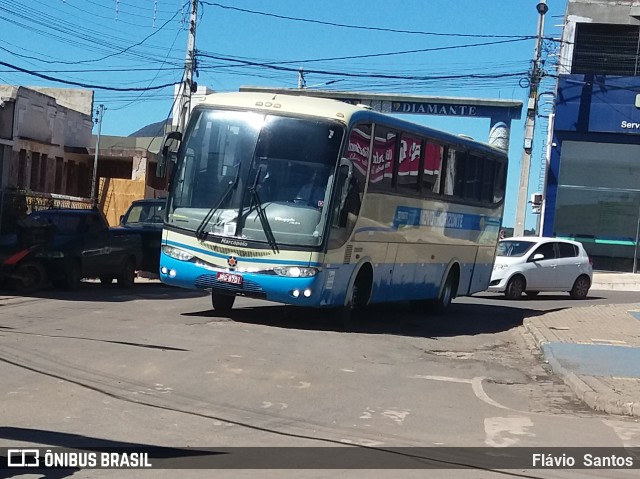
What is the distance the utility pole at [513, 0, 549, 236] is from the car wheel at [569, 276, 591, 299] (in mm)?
8752

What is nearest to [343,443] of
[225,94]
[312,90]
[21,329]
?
[21,329]

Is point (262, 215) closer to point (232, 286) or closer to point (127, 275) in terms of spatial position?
point (232, 286)

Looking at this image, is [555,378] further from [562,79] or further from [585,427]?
[562,79]

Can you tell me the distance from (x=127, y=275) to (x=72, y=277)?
236 centimetres

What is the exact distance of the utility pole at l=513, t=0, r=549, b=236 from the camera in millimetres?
35719

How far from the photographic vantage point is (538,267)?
1016 inches

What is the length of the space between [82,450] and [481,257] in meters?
16.1

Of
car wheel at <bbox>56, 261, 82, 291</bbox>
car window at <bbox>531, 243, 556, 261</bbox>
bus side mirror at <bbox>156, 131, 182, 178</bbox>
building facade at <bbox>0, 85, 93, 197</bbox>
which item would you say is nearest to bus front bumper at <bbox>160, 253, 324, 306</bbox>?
bus side mirror at <bbox>156, 131, 182, 178</bbox>

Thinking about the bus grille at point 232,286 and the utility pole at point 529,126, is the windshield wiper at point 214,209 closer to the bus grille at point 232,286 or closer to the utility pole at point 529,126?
the bus grille at point 232,286

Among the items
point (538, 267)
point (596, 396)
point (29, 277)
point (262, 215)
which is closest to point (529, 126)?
point (538, 267)

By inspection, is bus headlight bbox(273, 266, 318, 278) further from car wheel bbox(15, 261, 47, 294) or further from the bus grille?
car wheel bbox(15, 261, 47, 294)

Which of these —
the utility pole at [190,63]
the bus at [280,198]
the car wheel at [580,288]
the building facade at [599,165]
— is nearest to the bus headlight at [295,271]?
the bus at [280,198]

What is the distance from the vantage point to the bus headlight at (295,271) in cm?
1439

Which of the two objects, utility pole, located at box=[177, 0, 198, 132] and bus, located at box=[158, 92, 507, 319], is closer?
bus, located at box=[158, 92, 507, 319]
